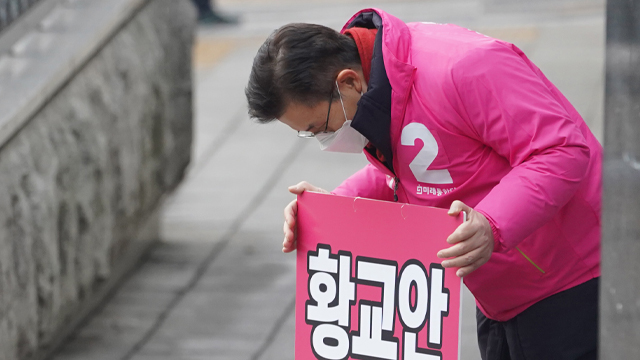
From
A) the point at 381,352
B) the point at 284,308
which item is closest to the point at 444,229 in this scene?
the point at 381,352

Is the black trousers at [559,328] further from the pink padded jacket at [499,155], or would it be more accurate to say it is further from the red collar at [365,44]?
the red collar at [365,44]

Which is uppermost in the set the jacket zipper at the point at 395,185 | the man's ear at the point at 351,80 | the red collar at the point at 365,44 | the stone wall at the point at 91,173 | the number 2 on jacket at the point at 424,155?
the red collar at the point at 365,44

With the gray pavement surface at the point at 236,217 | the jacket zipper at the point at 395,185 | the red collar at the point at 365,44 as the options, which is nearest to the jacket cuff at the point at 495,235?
the jacket zipper at the point at 395,185

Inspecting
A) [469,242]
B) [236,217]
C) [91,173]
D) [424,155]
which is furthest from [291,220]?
[236,217]

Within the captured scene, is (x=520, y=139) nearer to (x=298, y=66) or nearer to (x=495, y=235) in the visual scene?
(x=495, y=235)

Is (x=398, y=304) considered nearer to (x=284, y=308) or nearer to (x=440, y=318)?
(x=440, y=318)

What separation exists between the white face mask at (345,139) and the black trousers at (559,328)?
23.1 inches

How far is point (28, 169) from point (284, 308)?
1517mm

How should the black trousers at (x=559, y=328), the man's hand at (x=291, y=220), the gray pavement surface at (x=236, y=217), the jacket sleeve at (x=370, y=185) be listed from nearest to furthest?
the black trousers at (x=559, y=328) → the man's hand at (x=291, y=220) → the jacket sleeve at (x=370, y=185) → the gray pavement surface at (x=236, y=217)

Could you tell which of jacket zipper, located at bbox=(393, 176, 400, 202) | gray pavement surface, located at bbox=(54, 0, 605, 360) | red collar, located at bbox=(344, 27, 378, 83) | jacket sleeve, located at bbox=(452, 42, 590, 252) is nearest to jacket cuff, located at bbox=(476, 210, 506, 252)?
jacket sleeve, located at bbox=(452, 42, 590, 252)

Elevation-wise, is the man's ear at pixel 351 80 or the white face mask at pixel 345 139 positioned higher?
the man's ear at pixel 351 80

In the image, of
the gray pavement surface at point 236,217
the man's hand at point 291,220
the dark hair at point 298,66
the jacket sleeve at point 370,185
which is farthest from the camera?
the gray pavement surface at point 236,217

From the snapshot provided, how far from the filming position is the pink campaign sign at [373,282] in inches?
78.1

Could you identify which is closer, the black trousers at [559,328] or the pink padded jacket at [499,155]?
the pink padded jacket at [499,155]
